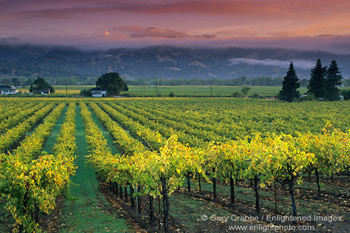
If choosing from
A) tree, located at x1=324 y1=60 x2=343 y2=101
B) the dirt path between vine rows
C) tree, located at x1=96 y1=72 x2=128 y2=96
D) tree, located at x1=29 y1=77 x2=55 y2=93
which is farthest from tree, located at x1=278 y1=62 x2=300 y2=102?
tree, located at x1=29 y1=77 x2=55 y2=93

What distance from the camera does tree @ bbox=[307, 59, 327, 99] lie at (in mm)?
104750

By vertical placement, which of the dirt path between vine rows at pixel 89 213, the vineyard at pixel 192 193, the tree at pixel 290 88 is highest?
the tree at pixel 290 88

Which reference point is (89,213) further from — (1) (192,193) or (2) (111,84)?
(2) (111,84)

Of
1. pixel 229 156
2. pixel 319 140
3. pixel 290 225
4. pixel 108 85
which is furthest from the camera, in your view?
pixel 108 85

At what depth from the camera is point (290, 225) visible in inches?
575

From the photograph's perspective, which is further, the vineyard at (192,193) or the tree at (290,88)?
the tree at (290,88)

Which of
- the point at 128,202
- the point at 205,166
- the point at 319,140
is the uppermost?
the point at 319,140

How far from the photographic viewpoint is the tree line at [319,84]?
102875 millimetres

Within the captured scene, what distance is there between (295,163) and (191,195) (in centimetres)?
694

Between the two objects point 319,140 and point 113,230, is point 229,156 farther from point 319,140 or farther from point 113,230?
Result: point 113,230

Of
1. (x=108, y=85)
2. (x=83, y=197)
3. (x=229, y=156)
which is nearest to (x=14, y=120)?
(x=83, y=197)

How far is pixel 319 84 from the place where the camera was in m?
106

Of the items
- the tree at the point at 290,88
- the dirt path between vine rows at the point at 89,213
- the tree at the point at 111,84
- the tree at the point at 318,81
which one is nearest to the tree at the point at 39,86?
the tree at the point at 111,84

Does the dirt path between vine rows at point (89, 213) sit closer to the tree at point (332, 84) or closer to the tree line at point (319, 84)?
the tree line at point (319, 84)
